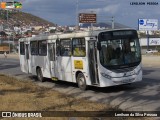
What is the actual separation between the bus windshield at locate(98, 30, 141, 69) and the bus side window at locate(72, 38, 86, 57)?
1.09 m

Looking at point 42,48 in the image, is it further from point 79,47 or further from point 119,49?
point 119,49

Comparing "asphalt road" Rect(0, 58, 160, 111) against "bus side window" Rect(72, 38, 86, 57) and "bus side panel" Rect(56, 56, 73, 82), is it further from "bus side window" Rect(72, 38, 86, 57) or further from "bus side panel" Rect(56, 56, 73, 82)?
"bus side window" Rect(72, 38, 86, 57)

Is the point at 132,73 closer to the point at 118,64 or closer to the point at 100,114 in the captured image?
the point at 118,64

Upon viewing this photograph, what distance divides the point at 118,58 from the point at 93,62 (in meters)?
1.01

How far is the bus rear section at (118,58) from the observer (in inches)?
639

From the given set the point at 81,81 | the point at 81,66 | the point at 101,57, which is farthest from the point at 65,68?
the point at 101,57

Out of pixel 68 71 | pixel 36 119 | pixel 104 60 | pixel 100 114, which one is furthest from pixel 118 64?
pixel 36 119

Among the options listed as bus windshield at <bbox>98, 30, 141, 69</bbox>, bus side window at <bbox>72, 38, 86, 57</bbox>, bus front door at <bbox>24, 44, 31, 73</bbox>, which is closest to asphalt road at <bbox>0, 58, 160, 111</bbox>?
bus windshield at <bbox>98, 30, 141, 69</bbox>

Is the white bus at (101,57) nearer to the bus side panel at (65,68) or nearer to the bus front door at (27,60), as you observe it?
the bus side panel at (65,68)

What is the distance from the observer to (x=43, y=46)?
21.7 meters

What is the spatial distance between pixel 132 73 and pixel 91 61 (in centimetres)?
172

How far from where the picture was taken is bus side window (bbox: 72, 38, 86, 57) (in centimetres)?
1720

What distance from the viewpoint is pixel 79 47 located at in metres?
17.6

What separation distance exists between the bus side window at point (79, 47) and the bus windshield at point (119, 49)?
3.57 feet
